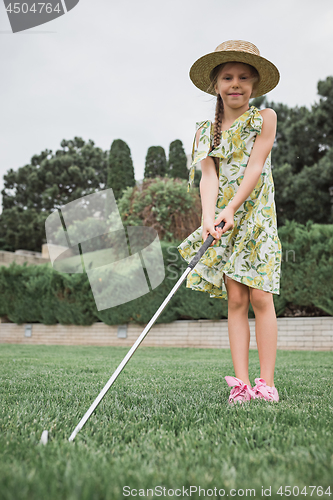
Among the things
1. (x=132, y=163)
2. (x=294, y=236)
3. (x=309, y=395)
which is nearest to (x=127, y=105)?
(x=132, y=163)

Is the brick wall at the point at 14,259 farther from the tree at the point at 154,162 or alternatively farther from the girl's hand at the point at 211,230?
the girl's hand at the point at 211,230

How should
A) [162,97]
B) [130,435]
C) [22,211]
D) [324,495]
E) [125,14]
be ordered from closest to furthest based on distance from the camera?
[324,495], [130,435], [125,14], [162,97], [22,211]

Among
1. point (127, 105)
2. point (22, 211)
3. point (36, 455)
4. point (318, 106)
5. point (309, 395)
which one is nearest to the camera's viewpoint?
point (36, 455)

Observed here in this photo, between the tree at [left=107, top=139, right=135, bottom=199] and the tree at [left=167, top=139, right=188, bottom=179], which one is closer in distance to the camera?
the tree at [left=107, top=139, right=135, bottom=199]

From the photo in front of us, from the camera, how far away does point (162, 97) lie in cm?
859

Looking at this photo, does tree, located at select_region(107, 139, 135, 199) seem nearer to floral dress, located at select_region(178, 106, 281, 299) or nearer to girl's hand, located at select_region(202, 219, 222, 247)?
floral dress, located at select_region(178, 106, 281, 299)

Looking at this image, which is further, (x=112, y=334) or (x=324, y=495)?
(x=112, y=334)

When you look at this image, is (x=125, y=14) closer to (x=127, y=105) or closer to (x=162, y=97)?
(x=162, y=97)

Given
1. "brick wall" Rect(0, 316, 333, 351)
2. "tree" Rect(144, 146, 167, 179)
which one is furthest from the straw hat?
"tree" Rect(144, 146, 167, 179)

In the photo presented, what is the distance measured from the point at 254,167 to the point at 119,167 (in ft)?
39.5

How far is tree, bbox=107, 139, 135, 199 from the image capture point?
1366 cm

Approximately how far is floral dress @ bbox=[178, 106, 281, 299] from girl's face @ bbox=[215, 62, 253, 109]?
85mm

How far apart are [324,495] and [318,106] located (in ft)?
44.2

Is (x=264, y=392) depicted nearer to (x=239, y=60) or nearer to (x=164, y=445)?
(x=164, y=445)
